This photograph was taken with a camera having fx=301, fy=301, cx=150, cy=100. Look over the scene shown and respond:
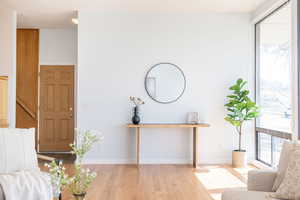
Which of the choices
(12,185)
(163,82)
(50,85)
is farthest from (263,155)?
(50,85)

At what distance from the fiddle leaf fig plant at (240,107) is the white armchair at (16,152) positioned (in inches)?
130

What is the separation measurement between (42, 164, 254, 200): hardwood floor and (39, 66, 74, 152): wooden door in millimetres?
1907

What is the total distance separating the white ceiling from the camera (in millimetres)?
5031

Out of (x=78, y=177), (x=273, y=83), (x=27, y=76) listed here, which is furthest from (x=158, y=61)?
(x=78, y=177)

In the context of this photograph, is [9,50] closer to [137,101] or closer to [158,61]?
[137,101]

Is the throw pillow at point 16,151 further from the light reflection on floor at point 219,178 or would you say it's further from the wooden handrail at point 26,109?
the wooden handrail at point 26,109

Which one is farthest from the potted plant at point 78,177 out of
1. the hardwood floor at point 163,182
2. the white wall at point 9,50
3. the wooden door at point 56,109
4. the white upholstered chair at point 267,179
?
the wooden door at point 56,109

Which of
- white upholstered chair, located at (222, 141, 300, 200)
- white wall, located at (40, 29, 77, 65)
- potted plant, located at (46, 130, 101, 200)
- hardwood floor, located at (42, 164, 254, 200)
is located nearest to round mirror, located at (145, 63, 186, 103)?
hardwood floor, located at (42, 164, 254, 200)

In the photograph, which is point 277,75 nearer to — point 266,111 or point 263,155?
point 266,111

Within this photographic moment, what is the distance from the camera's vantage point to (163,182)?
13.9 ft

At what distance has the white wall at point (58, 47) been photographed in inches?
268

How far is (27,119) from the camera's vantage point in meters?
6.82

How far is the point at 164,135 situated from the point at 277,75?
2.20m

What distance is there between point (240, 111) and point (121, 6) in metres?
2.74
